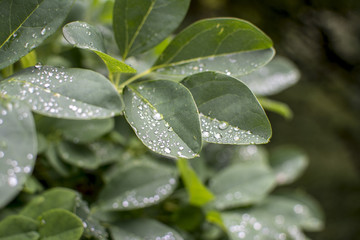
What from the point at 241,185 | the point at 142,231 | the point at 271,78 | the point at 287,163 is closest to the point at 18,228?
the point at 142,231

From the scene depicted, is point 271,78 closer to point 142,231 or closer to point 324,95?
point 142,231

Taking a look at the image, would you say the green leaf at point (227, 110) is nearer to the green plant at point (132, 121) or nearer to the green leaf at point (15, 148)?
the green plant at point (132, 121)

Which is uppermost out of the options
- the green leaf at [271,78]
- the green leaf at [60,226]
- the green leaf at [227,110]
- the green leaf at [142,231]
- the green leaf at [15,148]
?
the green leaf at [15,148]

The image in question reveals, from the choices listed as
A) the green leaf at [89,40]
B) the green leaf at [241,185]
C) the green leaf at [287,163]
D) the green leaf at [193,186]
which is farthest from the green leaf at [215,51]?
the green leaf at [287,163]

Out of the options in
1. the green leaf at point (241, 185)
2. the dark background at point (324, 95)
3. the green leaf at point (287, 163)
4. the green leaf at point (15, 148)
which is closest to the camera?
the green leaf at point (15, 148)

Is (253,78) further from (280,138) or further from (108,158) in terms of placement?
(280,138)

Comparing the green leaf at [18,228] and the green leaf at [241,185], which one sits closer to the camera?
the green leaf at [18,228]
